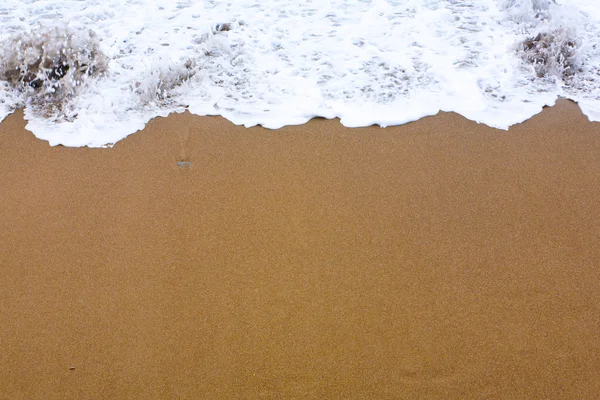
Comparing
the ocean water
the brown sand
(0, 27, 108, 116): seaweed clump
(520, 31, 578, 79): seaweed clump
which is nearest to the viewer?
the brown sand

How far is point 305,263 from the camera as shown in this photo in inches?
101

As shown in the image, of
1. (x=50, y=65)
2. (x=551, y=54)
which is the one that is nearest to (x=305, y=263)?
(x=50, y=65)

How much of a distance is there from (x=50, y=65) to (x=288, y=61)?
1786 mm

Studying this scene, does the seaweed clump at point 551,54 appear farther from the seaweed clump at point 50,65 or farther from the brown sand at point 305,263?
the seaweed clump at point 50,65

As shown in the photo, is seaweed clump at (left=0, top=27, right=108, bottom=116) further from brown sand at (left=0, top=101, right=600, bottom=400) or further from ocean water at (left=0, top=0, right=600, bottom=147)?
brown sand at (left=0, top=101, right=600, bottom=400)

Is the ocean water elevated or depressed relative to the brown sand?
elevated

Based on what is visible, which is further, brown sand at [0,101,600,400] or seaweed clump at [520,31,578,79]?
seaweed clump at [520,31,578,79]

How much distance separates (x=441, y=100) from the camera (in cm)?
367

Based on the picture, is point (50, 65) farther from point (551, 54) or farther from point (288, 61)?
point (551, 54)

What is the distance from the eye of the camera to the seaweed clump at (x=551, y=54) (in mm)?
3966

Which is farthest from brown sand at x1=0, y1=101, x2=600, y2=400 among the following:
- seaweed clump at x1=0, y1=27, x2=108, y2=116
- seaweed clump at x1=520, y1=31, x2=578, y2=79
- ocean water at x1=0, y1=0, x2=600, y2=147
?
seaweed clump at x1=520, y1=31, x2=578, y2=79

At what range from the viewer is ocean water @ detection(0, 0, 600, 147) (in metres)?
3.61

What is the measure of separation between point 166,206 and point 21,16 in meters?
3.01

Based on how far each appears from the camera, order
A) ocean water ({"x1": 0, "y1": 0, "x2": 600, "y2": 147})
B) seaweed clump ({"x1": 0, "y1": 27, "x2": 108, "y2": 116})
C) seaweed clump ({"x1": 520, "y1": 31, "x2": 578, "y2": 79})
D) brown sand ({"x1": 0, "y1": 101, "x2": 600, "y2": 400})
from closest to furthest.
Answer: brown sand ({"x1": 0, "y1": 101, "x2": 600, "y2": 400})
ocean water ({"x1": 0, "y1": 0, "x2": 600, "y2": 147})
seaweed clump ({"x1": 0, "y1": 27, "x2": 108, "y2": 116})
seaweed clump ({"x1": 520, "y1": 31, "x2": 578, "y2": 79})
